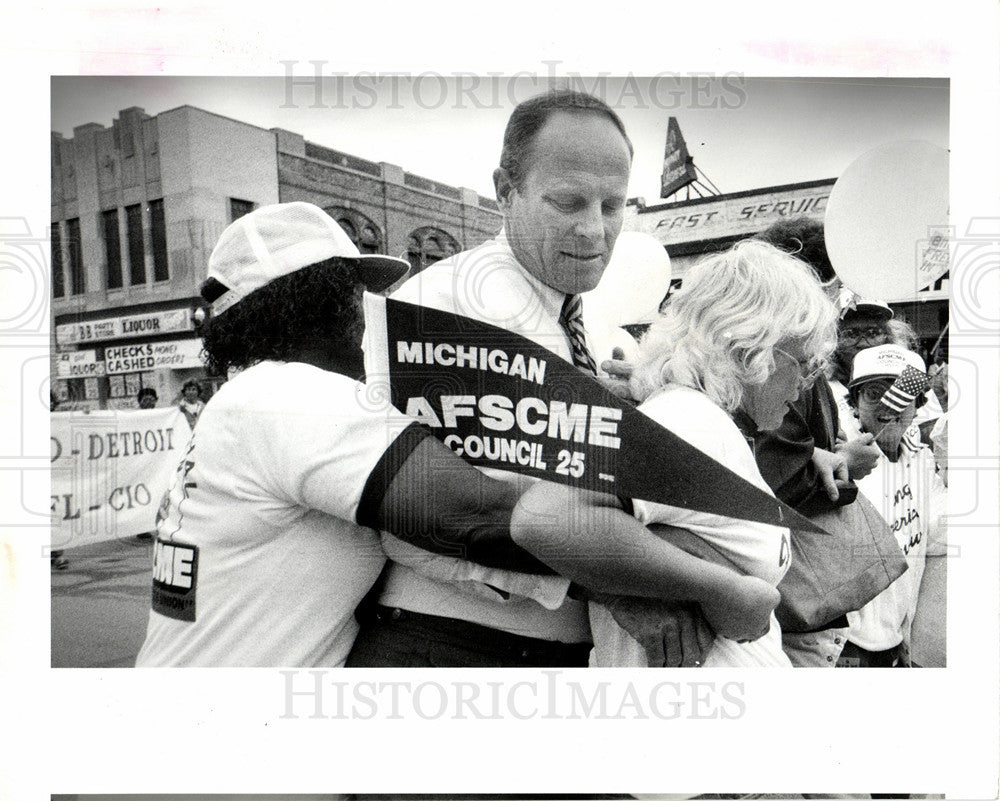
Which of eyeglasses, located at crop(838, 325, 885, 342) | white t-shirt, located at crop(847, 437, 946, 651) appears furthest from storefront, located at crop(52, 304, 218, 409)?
white t-shirt, located at crop(847, 437, 946, 651)

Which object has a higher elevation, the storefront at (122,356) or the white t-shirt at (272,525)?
the storefront at (122,356)

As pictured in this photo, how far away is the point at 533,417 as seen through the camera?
233 cm

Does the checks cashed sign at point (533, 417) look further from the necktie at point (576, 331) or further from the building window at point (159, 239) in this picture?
the building window at point (159, 239)

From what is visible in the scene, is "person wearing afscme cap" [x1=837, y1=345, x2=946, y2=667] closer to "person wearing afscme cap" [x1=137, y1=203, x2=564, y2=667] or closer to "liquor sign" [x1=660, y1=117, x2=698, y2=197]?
"liquor sign" [x1=660, y1=117, x2=698, y2=197]

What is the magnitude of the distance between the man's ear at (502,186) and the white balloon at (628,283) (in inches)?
12.8

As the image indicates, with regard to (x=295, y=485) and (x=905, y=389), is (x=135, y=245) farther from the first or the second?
(x=905, y=389)

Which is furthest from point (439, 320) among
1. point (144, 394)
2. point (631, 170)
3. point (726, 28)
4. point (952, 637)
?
point (952, 637)

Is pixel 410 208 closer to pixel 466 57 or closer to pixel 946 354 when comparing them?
pixel 466 57

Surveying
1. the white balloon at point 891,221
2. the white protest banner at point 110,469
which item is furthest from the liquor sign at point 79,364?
the white balloon at point 891,221

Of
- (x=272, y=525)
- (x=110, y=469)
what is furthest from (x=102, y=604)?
(x=272, y=525)

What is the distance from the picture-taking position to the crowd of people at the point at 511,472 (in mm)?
2299

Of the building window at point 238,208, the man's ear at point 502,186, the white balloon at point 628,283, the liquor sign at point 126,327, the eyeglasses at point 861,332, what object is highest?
the man's ear at point 502,186

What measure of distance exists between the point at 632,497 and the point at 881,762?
Result: 1.07m

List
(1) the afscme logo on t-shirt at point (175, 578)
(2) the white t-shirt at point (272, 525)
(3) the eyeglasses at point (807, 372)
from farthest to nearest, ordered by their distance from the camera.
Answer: (3) the eyeglasses at point (807, 372) → (1) the afscme logo on t-shirt at point (175, 578) → (2) the white t-shirt at point (272, 525)
